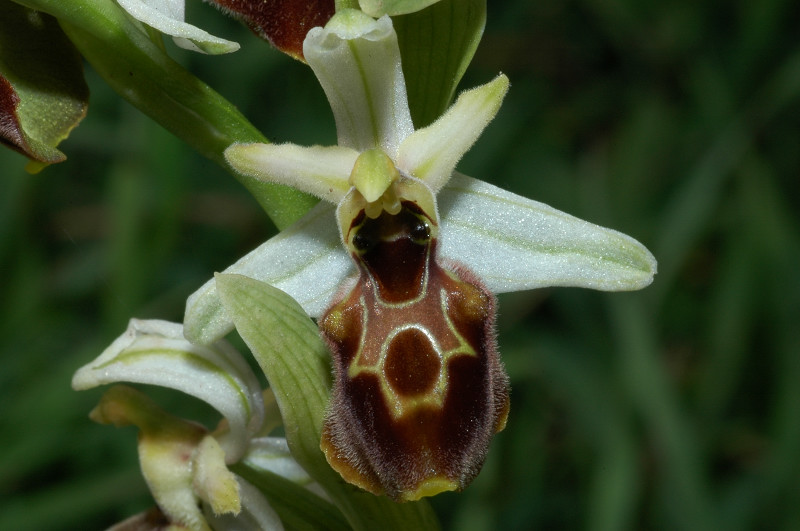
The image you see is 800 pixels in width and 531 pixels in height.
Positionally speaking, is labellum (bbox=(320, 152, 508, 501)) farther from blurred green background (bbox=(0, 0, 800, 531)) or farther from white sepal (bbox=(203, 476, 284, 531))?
blurred green background (bbox=(0, 0, 800, 531))

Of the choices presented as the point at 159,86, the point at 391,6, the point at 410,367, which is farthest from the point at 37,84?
the point at 410,367

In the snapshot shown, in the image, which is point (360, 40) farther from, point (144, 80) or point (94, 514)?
point (94, 514)

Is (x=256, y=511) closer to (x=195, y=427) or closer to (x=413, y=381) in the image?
(x=195, y=427)

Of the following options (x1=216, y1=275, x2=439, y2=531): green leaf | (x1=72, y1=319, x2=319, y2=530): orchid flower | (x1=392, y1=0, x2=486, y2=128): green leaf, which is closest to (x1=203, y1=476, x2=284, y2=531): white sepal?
(x1=72, y1=319, x2=319, y2=530): orchid flower

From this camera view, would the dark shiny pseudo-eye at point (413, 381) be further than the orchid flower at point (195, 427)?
No

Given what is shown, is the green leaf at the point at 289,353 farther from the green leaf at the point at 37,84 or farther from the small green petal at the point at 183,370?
the green leaf at the point at 37,84

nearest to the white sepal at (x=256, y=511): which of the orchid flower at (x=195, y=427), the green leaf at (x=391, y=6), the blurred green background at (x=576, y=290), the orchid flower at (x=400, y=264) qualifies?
the orchid flower at (x=195, y=427)
